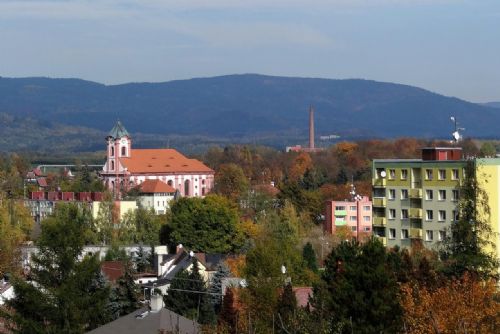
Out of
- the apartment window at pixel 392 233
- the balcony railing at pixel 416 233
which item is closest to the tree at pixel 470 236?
the balcony railing at pixel 416 233

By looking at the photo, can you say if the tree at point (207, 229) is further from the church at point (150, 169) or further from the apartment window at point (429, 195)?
the church at point (150, 169)

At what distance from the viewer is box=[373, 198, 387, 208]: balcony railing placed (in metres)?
57.9

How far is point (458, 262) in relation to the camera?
4250cm

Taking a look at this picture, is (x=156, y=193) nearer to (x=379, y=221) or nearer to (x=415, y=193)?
(x=379, y=221)

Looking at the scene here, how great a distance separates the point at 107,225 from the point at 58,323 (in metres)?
48.9

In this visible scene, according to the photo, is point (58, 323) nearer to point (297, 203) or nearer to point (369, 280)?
point (369, 280)

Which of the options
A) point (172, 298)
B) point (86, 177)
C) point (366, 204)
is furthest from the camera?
point (86, 177)

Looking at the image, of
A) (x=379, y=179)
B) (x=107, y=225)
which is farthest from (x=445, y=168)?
(x=107, y=225)

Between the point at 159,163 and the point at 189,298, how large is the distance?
10485cm

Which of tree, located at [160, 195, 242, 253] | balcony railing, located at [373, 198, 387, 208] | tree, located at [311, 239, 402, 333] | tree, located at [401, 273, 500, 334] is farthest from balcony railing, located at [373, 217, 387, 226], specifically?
tree, located at [401, 273, 500, 334]

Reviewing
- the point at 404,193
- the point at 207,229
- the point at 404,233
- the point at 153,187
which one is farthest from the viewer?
the point at 153,187

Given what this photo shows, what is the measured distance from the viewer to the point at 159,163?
151 meters

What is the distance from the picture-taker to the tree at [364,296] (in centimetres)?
3281

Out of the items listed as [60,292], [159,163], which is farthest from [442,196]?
[159,163]
